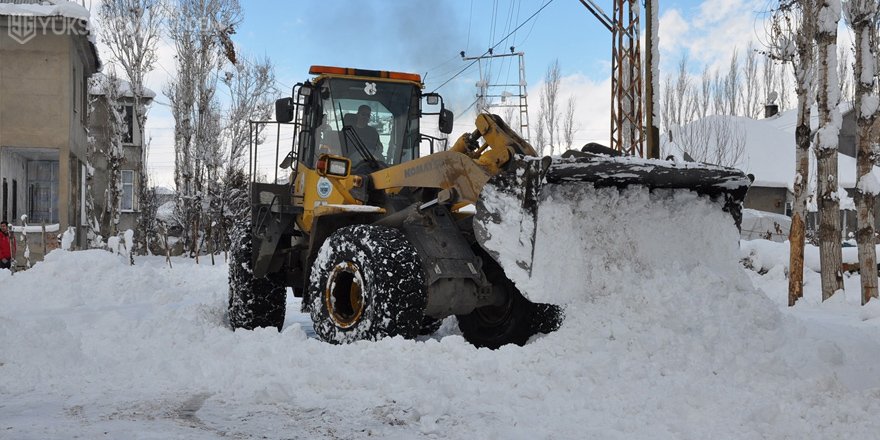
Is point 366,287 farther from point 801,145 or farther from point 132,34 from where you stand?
point 132,34

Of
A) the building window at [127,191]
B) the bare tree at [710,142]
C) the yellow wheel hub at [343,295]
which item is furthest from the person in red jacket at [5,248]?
the bare tree at [710,142]

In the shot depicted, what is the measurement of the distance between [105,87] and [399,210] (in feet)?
76.3

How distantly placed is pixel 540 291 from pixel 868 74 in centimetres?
841

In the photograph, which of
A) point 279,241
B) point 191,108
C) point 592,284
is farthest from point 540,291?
point 191,108

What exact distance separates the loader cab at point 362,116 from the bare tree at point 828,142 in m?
6.79

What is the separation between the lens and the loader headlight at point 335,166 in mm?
7117

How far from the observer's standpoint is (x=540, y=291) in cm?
564

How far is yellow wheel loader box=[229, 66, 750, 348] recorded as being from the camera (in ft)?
18.9

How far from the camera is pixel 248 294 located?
27.2 feet

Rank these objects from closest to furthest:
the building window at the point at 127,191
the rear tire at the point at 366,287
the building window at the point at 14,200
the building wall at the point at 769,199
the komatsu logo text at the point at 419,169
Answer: the rear tire at the point at 366,287, the komatsu logo text at the point at 419,169, the building window at the point at 14,200, the building window at the point at 127,191, the building wall at the point at 769,199

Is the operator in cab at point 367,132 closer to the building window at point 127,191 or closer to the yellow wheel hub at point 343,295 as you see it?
the yellow wheel hub at point 343,295

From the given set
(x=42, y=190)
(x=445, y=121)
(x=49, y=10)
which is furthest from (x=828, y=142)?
(x=42, y=190)

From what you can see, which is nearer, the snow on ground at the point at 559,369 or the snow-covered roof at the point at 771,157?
the snow on ground at the point at 559,369

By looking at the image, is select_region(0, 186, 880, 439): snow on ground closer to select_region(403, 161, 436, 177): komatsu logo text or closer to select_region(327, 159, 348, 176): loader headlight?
select_region(403, 161, 436, 177): komatsu logo text
